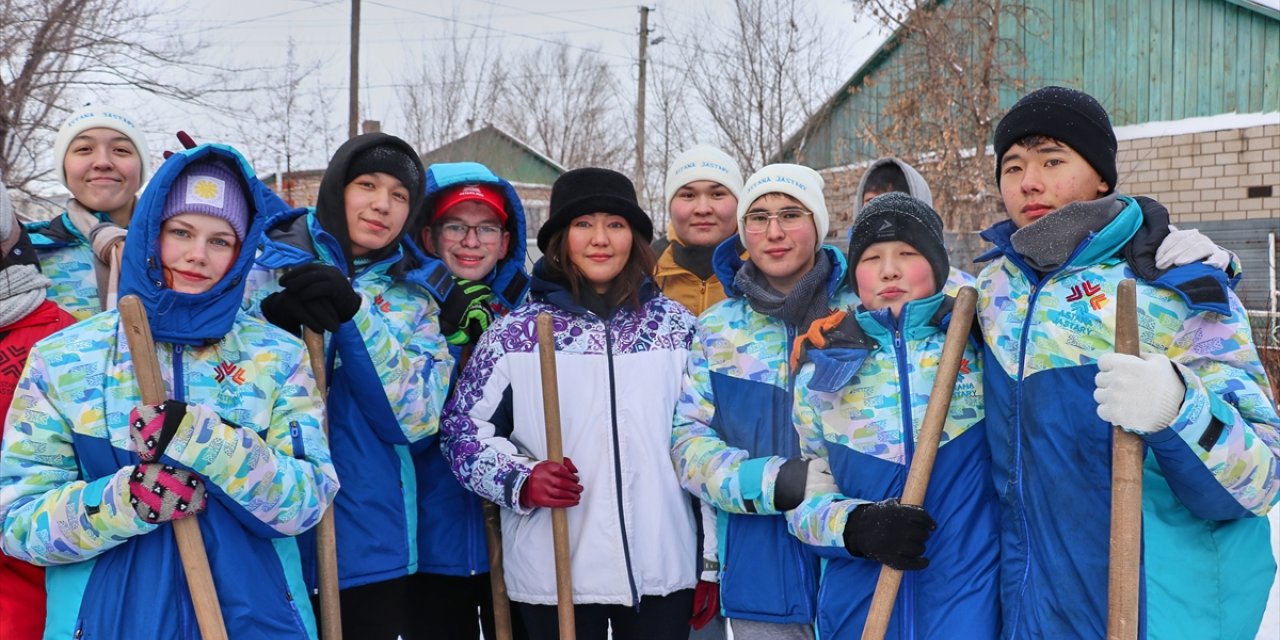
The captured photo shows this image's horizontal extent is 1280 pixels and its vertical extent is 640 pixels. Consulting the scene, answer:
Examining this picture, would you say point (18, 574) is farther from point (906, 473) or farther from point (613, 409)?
point (906, 473)

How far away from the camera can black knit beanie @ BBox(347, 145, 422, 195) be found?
2.98 metres

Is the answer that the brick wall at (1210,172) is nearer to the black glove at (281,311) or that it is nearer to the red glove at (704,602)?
Answer: the red glove at (704,602)

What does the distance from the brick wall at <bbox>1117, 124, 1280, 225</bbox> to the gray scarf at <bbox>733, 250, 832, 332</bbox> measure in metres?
13.2

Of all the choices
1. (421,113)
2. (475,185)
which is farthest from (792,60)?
(475,185)

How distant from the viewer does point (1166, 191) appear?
1446 centimetres

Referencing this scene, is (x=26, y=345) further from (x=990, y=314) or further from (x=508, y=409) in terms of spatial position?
(x=990, y=314)

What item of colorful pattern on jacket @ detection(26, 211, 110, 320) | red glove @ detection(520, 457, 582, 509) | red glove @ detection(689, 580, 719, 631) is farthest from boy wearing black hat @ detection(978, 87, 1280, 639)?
colorful pattern on jacket @ detection(26, 211, 110, 320)

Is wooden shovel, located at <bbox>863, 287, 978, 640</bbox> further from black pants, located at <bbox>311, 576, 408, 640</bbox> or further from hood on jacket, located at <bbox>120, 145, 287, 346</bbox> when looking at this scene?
hood on jacket, located at <bbox>120, 145, 287, 346</bbox>

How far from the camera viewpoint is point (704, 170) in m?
3.91

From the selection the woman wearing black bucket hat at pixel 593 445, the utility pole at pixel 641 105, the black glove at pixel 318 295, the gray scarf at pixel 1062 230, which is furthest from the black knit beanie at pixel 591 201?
the utility pole at pixel 641 105

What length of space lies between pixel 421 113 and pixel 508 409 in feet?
75.0

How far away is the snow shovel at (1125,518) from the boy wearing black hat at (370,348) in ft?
5.90

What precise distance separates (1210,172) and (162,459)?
598 inches

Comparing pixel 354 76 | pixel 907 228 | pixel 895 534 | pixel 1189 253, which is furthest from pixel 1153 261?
pixel 354 76
